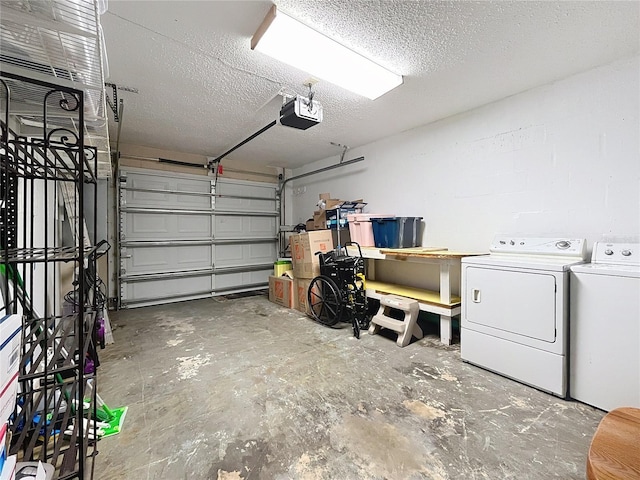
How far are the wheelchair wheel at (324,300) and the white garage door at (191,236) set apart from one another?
227 centimetres

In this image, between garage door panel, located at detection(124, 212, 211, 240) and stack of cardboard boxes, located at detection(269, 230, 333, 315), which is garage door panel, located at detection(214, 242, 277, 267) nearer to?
garage door panel, located at detection(124, 212, 211, 240)

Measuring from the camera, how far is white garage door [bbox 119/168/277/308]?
442 centimetres

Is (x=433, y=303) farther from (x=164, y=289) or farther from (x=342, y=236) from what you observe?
(x=164, y=289)

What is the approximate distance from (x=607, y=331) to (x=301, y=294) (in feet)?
10.3

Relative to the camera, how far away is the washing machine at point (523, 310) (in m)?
1.94

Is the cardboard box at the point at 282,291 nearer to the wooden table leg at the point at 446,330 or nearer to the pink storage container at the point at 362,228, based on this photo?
the pink storage container at the point at 362,228

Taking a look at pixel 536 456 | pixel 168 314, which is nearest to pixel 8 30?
pixel 536 456

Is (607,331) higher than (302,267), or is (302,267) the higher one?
(302,267)

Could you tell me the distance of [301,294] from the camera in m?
4.09

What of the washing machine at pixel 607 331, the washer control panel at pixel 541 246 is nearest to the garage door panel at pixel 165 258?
the washer control panel at pixel 541 246

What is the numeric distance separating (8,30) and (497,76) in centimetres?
318

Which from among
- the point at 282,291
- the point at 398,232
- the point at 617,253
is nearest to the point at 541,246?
the point at 617,253

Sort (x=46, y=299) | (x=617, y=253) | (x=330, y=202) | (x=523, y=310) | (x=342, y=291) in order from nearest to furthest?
(x=46, y=299) < (x=617, y=253) < (x=523, y=310) < (x=342, y=291) < (x=330, y=202)

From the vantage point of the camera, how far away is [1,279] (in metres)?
1.44
